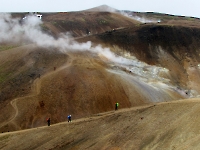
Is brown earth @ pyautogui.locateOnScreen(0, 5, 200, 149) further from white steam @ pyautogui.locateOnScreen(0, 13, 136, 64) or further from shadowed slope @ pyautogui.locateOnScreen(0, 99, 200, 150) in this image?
white steam @ pyautogui.locateOnScreen(0, 13, 136, 64)

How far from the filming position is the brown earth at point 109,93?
84.7ft

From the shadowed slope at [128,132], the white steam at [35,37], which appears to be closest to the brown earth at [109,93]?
the shadowed slope at [128,132]

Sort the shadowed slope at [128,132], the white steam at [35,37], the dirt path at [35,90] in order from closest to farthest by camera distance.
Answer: the shadowed slope at [128,132] < the dirt path at [35,90] < the white steam at [35,37]

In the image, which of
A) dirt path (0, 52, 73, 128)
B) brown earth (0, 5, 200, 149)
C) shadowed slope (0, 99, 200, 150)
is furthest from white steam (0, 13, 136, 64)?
shadowed slope (0, 99, 200, 150)

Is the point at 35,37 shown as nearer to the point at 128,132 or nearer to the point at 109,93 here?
the point at 109,93

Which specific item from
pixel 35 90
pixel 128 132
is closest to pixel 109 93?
pixel 35 90

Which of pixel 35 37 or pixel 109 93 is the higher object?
pixel 35 37

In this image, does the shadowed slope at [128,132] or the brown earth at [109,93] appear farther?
the brown earth at [109,93]

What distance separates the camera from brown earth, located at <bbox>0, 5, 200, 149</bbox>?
84.7 ft

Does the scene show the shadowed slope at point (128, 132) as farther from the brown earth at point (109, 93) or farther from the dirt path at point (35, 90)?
the dirt path at point (35, 90)

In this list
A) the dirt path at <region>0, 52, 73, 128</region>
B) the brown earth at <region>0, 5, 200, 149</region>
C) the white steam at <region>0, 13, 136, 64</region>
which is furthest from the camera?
the white steam at <region>0, 13, 136, 64</region>

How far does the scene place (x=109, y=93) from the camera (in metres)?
38.3

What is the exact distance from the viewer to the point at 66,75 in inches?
1592

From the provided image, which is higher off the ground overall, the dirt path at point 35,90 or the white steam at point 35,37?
the white steam at point 35,37
